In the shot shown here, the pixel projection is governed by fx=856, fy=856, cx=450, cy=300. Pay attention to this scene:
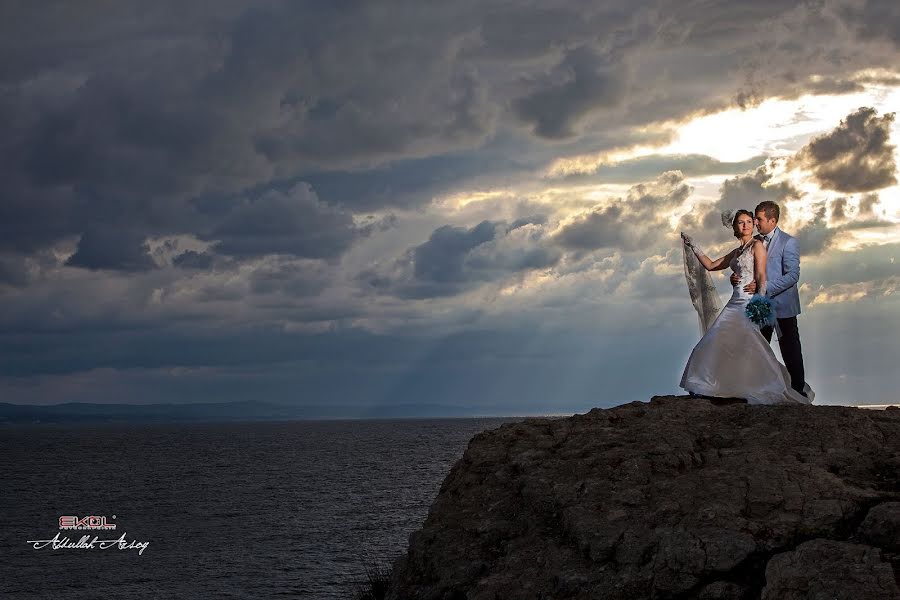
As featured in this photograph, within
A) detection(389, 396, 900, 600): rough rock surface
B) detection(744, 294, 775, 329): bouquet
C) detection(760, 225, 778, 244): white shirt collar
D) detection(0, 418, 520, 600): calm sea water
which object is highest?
detection(760, 225, 778, 244): white shirt collar

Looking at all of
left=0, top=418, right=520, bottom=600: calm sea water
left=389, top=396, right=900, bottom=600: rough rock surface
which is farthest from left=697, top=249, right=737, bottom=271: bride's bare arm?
left=0, top=418, right=520, bottom=600: calm sea water

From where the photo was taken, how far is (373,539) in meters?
47.3

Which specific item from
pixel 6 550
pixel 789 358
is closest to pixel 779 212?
pixel 789 358

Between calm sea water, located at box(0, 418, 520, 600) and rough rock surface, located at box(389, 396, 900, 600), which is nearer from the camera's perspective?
rough rock surface, located at box(389, 396, 900, 600)

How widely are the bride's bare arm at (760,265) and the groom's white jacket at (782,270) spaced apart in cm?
18

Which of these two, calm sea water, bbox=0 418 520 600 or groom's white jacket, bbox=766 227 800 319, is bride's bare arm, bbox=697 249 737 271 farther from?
calm sea water, bbox=0 418 520 600

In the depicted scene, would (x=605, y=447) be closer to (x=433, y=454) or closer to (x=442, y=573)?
(x=442, y=573)

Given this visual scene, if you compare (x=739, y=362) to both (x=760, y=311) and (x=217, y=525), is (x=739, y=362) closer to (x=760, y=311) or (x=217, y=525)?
(x=760, y=311)

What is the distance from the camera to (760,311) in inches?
606

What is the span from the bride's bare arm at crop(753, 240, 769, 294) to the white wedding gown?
7.3 inches

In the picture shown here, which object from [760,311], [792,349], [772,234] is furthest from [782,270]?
[792,349]

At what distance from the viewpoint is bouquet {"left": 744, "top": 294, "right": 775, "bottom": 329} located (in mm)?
15375

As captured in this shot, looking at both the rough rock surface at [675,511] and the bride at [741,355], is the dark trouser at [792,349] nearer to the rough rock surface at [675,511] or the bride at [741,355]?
the bride at [741,355]

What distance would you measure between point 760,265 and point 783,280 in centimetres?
55
